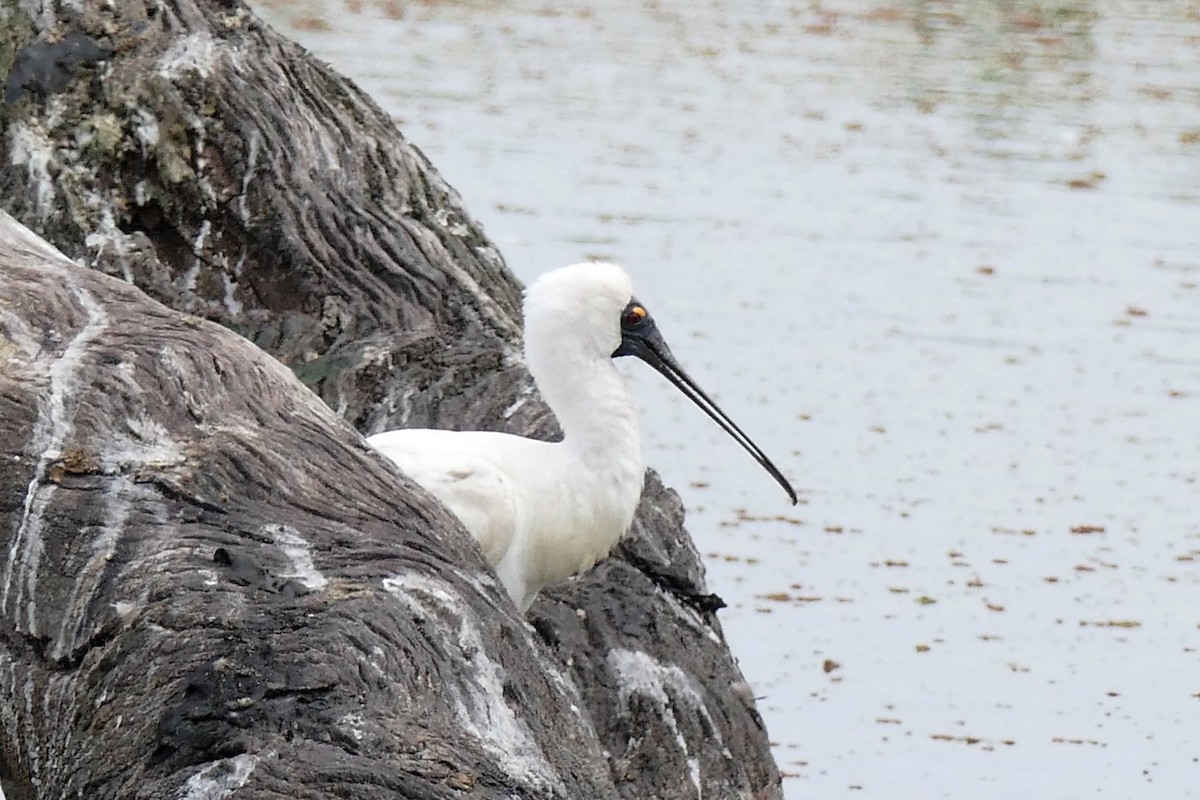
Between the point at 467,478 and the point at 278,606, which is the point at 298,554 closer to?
the point at 278,606

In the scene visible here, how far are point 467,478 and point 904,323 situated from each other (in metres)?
7.31

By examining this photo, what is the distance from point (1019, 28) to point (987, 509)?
581 inches

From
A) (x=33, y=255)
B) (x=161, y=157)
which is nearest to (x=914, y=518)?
(x=161, y=157)

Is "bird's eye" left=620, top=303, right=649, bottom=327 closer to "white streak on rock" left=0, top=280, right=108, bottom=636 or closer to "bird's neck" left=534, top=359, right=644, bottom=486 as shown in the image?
"bird's neck" left=534, top=359, right=644, bottom=486

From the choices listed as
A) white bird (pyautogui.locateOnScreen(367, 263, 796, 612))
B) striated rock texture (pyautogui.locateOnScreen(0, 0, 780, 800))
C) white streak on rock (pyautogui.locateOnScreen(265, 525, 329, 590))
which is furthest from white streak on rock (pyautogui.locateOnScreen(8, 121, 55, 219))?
white streak on rock (pyautogui.locateOnScreen(265, 525, 329, 590))

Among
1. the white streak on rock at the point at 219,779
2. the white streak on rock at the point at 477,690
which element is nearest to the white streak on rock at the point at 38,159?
the white streak on rock at the point at 477,690

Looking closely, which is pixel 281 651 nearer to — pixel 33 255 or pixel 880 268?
pixel 33 255

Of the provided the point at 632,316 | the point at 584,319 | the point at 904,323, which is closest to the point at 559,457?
the point at 584,319

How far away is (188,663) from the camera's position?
3.18m

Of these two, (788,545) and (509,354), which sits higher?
(509,354)

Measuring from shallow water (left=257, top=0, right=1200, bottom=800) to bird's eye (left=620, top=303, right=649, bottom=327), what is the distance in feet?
6.14

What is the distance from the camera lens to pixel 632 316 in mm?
5160

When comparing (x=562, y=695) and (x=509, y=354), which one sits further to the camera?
(x=509, y=354)

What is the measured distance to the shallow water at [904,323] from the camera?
7.20 meters
